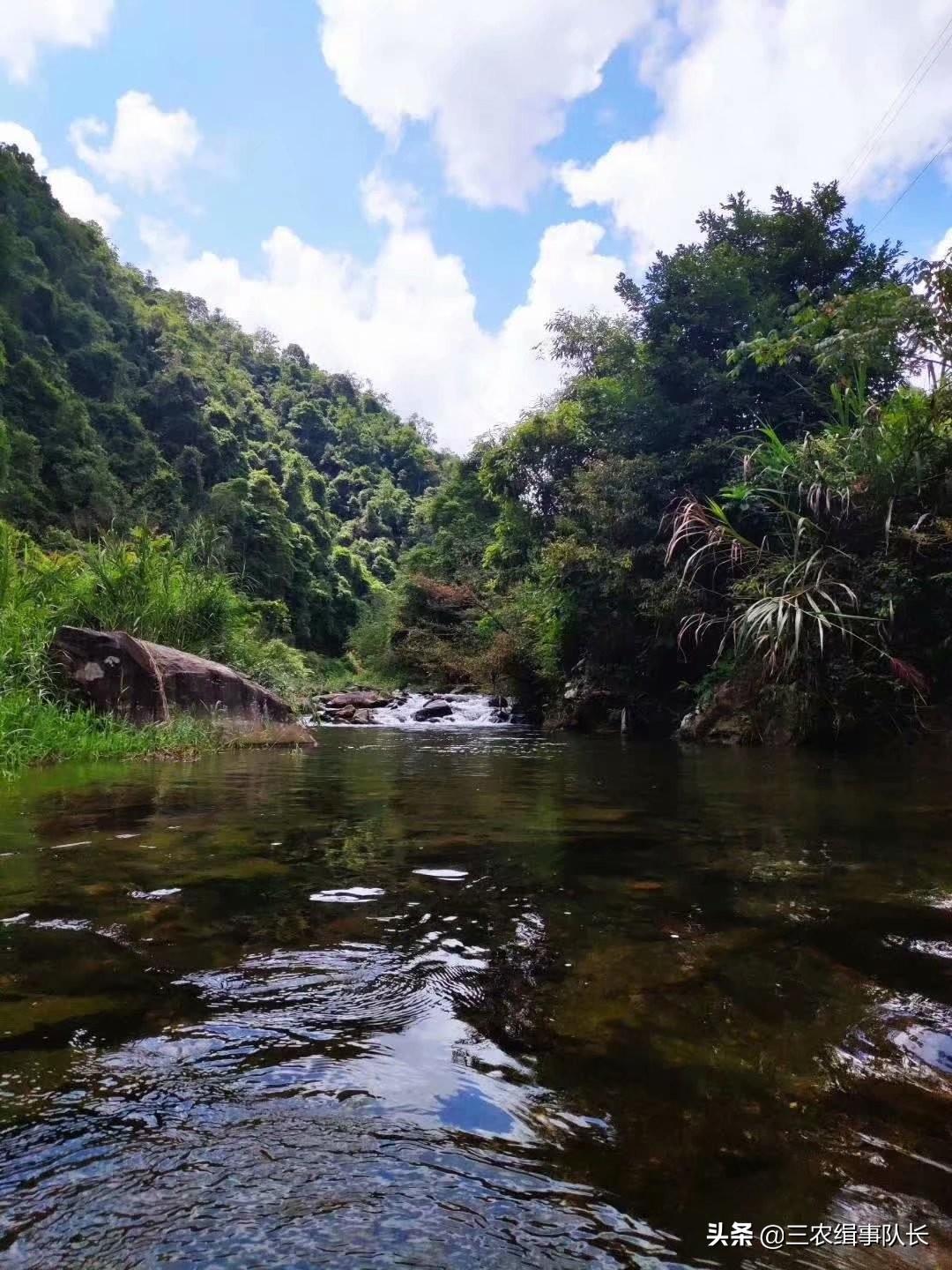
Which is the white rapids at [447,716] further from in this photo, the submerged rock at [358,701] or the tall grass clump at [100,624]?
the tall grass clump at [100,624]

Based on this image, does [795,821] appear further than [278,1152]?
Yes

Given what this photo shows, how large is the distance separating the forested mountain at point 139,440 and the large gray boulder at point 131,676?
13.4ft

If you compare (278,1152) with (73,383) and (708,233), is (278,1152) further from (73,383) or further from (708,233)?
(73,383)

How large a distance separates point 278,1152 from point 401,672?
2363cm

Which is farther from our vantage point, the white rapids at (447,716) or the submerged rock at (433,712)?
the submerged rock at (433,712)

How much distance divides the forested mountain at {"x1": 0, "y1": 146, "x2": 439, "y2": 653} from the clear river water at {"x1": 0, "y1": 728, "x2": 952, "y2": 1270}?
9.99 meters

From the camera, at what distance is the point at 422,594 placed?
2402 centimetres

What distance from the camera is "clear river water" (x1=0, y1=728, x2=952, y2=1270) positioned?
2.94 ft

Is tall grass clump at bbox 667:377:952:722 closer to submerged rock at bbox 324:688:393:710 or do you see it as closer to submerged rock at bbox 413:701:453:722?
submerged rock at bbox 413:701:453:722

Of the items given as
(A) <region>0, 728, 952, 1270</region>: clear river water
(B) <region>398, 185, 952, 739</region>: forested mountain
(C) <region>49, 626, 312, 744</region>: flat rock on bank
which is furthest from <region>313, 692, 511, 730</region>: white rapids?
(A) <region>0, 728, 952, 1270</region>: clear river water

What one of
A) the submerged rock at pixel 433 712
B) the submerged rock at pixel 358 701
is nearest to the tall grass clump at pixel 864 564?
the submerged rock at pixel 433 712

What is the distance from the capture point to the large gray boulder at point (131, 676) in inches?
277

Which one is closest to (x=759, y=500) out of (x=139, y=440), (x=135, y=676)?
(x=135, y=676)

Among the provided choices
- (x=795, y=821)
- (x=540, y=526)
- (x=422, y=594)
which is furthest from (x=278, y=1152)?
(x=422, y=594)
